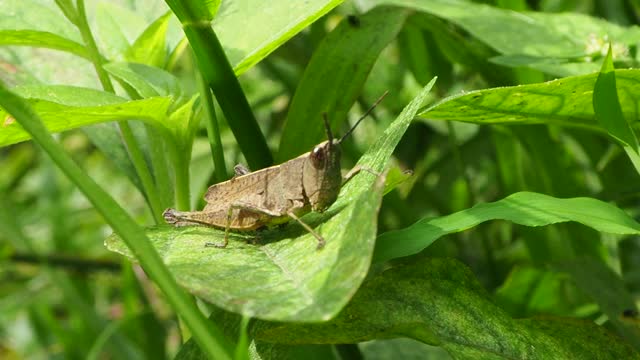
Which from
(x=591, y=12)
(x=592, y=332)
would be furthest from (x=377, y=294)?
(x=591, y=12)

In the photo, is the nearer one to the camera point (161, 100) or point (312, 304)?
point (312, 304)

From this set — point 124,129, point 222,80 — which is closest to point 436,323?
point 222,80

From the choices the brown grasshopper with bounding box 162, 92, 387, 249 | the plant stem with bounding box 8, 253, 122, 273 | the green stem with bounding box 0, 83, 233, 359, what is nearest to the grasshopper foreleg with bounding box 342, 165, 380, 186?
the brown grasshopper with bounding box 162, 92, 387, 249

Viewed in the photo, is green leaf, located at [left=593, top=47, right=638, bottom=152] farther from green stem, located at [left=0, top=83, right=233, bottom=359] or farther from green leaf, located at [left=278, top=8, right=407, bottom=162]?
green stem, located at [left=0, top=83, right=233, bottom=359]

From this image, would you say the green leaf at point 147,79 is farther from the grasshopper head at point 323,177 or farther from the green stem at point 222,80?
the grasshopper head at point 323,177

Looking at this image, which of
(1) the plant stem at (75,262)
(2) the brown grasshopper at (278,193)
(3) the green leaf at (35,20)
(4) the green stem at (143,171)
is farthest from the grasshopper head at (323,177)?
(1) the plant stem at (75,262)

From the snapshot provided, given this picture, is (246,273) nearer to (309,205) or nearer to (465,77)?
(309,205)

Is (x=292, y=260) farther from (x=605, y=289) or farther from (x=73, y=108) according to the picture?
(x=605, y=289)
